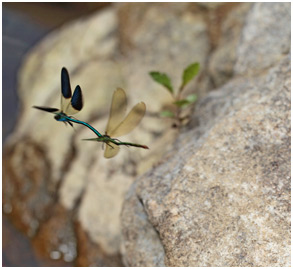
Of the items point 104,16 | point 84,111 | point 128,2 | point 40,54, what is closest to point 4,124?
point 40,54

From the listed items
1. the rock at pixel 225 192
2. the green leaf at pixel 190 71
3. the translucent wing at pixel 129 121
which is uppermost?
the green leaf at pixel 190 71

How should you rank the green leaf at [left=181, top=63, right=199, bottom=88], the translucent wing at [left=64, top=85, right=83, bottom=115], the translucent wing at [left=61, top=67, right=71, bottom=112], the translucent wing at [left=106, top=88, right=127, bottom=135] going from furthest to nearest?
1. the green leaf at [left=181, top=63, right=199, bottom=88]
2. the translucent wing at [left=106, top=88, right=127, bottom=135]
3. the translucent wing at [left=61, top=67, right=71, bottom=112]
4. the translucent wing at [left=64, top=85, right=83, bottom=115]

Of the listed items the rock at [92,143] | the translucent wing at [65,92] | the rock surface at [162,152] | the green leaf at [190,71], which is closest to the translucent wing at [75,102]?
the translucent wing at [65,92]

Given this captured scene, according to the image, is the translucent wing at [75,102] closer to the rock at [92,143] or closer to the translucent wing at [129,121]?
the translucent wing at [129,121]

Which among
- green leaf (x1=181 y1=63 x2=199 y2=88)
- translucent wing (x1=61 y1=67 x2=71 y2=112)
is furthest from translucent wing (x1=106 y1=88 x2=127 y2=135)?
green leaf (x1=181 y1=63 x2=199 y2=88)

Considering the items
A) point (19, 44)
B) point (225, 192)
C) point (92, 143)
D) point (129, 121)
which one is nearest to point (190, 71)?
point (129, 121)

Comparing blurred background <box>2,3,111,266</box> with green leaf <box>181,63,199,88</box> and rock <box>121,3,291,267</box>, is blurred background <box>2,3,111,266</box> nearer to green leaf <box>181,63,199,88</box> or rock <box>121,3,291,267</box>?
rock <box>121,3,291,267</box>

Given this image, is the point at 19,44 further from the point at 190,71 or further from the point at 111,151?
the point at 111,151
